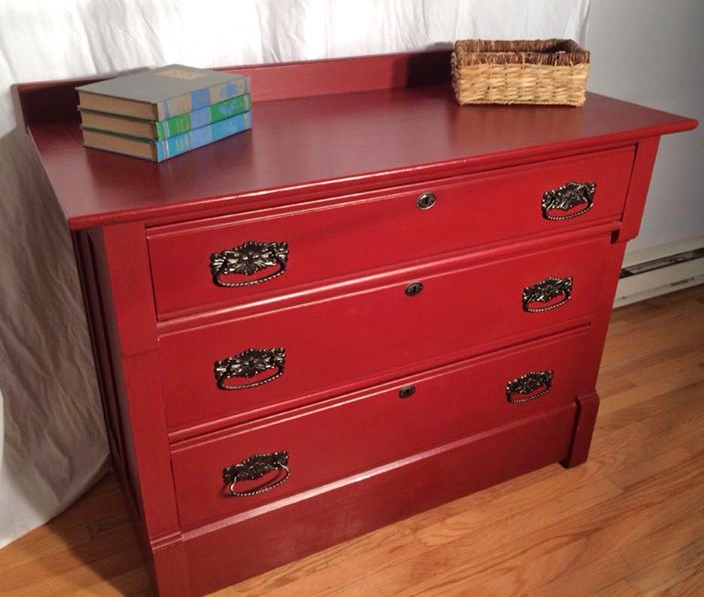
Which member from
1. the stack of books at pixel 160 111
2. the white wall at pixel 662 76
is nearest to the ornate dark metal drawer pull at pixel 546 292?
the stack of books at pixel 160 111

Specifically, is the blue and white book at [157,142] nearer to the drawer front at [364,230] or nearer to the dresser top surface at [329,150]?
the dresser top surface at [329,150]

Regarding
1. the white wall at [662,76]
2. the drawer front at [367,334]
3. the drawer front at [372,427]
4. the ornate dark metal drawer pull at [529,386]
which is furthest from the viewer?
the white wall at [662,76]

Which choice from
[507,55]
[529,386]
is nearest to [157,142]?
[507,55]

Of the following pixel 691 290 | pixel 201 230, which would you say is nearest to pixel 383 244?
pixel 201 230

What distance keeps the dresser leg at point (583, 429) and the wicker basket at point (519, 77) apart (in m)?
0.63

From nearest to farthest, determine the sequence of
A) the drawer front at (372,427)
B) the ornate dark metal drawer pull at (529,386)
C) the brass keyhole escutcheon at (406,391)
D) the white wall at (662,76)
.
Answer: the drawer front at (372,427), the brass keyhole escutcheon at (406,391), the ornate dark metal drawer pull at (529,386), the white wall at (662,76)

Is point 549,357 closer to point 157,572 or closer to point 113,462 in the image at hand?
point 157,572

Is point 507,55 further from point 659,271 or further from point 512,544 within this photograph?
point 659,271

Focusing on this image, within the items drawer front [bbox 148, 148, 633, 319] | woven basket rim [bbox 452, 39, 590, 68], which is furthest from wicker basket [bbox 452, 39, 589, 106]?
drawer front [bbox 148, 148, 633, 319]

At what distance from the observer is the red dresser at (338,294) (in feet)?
3.54

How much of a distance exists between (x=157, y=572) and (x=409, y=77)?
1.07m

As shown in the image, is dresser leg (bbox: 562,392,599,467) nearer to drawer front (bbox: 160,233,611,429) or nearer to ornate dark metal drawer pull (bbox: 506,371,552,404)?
ornate dark metal drawer pull (bbox: 506,371,552,404)

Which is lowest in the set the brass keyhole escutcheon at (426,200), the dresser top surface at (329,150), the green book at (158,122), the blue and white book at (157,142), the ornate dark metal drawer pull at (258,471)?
the ornate dark metal drawer pull at (258,471)

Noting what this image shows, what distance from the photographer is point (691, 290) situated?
247 cm
